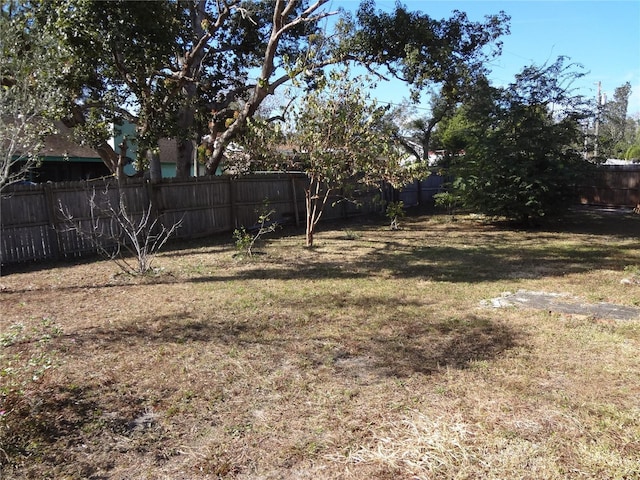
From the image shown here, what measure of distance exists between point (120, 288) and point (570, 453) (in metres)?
5.97

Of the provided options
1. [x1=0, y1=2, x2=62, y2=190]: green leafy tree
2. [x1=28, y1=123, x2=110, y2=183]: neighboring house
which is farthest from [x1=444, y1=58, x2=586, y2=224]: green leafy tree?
[x1=28, y1=123, x2=110, y2=183]: neighboring house

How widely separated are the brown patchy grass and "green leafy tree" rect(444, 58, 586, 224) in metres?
5.63

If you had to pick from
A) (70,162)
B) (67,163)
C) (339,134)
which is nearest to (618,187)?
(339,134)

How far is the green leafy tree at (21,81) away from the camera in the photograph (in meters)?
5.14

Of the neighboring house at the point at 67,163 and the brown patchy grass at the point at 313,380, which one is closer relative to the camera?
the brown patchy grass at the point at 313,380

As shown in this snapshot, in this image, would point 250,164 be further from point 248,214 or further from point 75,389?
point 75,389

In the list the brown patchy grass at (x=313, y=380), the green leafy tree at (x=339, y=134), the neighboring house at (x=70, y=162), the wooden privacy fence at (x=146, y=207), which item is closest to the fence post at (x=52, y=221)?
the wooden privacy fence at (x=146, y=207)

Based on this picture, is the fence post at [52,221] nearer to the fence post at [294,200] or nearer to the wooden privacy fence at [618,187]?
the fence post at [294,200]

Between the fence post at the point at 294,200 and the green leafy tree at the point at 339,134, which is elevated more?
the green leafy tree at the point at 339,134

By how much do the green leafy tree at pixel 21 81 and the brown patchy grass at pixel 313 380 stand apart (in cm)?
191

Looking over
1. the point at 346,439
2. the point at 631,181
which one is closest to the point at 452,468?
the point at 346,439

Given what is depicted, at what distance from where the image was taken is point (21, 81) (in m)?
5.73

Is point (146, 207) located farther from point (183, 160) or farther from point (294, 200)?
point (294, 200)

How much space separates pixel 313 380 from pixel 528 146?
432 inches
